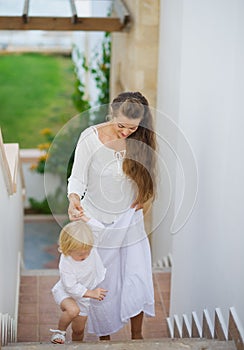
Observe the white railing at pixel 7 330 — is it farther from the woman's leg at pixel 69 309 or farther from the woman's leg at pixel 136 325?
the woman's leg at pixel 136 325

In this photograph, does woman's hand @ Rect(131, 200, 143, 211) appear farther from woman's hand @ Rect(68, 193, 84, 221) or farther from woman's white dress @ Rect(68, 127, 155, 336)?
woman's hand @ Rect(68, 193, 84, 221)

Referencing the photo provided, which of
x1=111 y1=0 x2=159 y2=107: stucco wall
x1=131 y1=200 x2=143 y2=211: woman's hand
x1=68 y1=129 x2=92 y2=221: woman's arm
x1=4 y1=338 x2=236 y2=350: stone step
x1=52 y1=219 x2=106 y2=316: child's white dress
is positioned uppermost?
x1=111 y1=0 x2=159 y2=107: stucco wall

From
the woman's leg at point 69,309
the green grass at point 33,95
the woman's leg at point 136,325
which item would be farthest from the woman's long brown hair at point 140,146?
the green grass at point 33,95

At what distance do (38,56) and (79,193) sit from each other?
33.4 feet

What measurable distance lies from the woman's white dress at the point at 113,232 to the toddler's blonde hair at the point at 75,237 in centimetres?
8

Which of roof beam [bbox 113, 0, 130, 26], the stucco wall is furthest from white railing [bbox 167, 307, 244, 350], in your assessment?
roof beam [bbox 113, 0, 130, 26]

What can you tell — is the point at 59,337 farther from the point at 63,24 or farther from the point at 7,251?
the point at 63,24

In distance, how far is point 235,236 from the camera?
124 inches

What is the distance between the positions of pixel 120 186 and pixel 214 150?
45 cm

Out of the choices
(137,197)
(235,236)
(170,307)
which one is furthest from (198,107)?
(170,307)

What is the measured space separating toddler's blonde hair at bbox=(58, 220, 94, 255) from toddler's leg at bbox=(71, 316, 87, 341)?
0.40 metres

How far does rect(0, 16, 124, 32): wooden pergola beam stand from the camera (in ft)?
20.7

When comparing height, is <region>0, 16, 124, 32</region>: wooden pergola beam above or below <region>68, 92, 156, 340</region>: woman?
above

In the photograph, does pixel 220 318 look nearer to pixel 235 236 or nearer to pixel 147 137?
pixel 235 236
